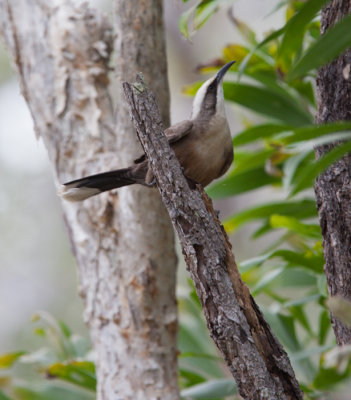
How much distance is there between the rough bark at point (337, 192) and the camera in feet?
5.85

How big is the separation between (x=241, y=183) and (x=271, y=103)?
45 cm

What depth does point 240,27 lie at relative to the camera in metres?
3.04

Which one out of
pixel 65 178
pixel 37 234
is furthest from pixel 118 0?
pixel 37 234

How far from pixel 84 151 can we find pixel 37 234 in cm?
881

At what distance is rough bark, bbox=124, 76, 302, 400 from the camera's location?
1.47 m

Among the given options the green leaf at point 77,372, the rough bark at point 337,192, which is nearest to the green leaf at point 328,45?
the rough bark at point 337,192

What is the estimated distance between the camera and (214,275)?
151 cm

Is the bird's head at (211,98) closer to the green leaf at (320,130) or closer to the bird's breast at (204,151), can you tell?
the bird's breast at (204,151)

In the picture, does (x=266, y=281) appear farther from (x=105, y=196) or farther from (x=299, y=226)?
(x=105, y=196)

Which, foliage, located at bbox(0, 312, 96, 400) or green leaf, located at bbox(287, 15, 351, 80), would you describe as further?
foliage, located at bbox(0, 312, 96, 400)

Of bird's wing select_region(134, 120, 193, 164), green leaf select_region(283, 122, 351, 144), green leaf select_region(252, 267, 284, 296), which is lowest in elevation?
green leaf select_region(252, 267, 284, 296)

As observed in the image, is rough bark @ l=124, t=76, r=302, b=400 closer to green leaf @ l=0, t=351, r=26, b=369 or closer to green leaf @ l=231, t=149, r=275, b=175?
green leaf @ l=231, t=149, r=275, b=175

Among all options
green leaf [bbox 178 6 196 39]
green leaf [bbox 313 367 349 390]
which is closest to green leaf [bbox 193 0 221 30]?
green leaf [bbox 178 6 196 39]

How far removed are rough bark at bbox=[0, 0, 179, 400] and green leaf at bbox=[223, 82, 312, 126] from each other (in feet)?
1.36
